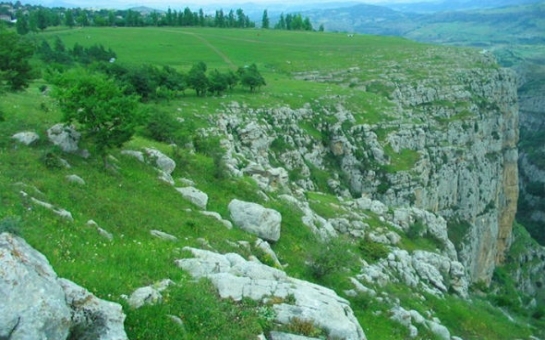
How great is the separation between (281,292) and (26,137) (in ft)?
51.8

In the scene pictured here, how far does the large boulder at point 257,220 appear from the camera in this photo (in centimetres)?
2433

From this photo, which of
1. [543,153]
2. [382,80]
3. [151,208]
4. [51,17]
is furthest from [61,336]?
[543,153]

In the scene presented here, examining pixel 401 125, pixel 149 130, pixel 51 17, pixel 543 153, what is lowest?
pixel 543 153

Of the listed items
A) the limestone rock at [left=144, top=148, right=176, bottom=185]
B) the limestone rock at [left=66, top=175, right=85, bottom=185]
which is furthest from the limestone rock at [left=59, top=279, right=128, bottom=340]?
the limestone rock at [left=144, top=148, right=176, bottom=185]

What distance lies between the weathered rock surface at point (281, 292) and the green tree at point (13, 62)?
89.4 feet

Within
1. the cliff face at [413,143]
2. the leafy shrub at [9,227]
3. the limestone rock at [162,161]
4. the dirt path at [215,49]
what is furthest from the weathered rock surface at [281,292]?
the dirt path at [215,49]

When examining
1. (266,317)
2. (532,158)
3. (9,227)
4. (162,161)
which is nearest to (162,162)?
(162,161)

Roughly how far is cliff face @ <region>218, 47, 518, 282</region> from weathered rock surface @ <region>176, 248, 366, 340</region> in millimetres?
17375

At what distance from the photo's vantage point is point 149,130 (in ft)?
115

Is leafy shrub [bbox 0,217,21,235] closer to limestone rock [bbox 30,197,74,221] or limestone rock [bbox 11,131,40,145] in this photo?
limestone rock [bbox 30,197,74,221]

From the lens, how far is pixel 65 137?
2430 cm

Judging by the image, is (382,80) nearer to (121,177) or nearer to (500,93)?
(500,93)

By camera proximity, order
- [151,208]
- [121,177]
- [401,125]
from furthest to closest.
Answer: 1. [401,125]
2. [121,177]
3. [151,208]

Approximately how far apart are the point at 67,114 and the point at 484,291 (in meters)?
45.6
